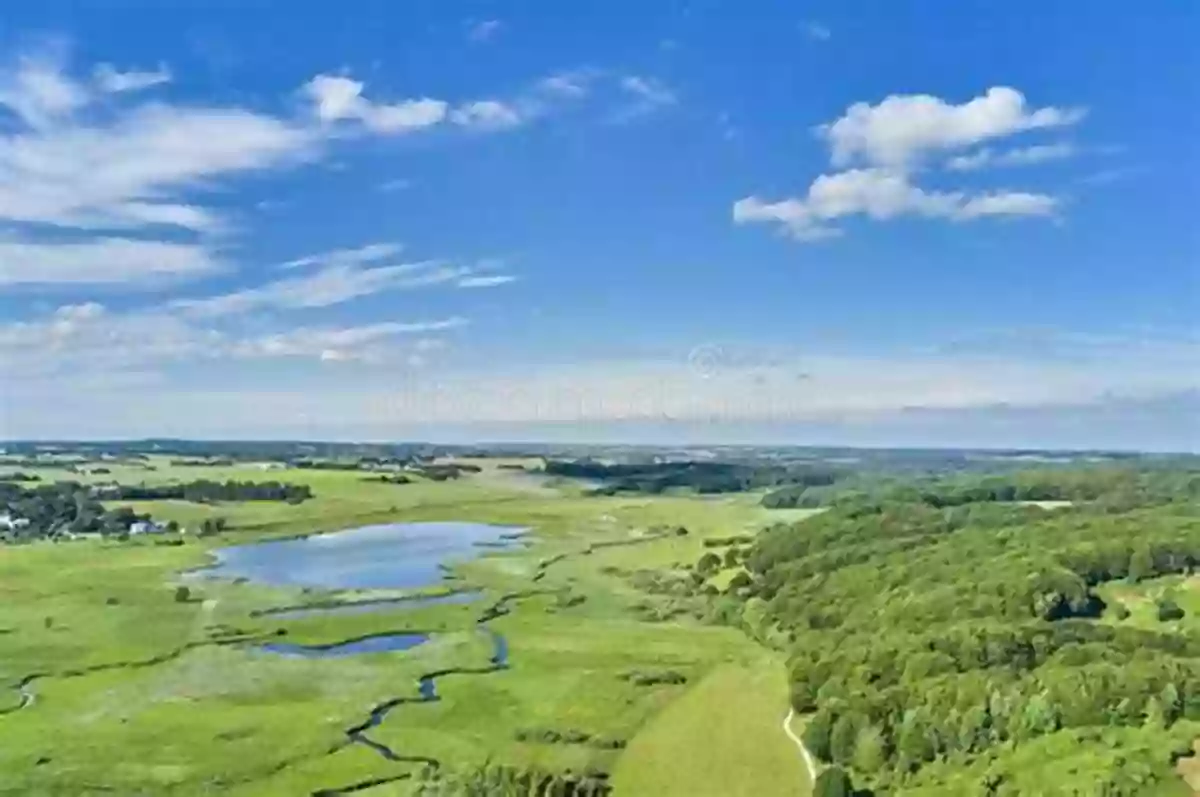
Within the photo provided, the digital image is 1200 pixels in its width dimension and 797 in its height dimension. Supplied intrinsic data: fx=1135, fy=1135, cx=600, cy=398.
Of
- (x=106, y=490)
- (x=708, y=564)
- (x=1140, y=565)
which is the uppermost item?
(x=106, y=490)

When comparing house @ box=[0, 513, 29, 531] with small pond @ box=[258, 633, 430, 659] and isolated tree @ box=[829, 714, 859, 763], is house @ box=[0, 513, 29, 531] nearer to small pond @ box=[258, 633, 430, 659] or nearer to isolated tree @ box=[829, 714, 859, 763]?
small pond @ box=[258, 633, 430, 659]

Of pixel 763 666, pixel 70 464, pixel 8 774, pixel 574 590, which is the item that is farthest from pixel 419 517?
pixel 8 774

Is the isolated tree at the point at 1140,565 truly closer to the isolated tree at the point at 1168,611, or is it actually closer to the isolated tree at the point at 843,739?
the isolated tree at the point at 1168,611

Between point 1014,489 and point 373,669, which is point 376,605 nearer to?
point 373,669

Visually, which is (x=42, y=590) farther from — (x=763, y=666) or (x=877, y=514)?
(x=877, y=514)

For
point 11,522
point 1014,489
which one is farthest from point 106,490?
point 1014,489

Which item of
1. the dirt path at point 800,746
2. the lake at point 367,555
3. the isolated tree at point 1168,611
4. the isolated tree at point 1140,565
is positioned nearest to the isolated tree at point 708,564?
the lake at point 367,555
